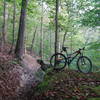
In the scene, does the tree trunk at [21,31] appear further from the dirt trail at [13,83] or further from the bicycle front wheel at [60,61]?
the bicycle front wheel at [60,61]

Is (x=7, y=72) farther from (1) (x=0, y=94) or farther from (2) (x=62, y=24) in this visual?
(2) (x=62, y=24)

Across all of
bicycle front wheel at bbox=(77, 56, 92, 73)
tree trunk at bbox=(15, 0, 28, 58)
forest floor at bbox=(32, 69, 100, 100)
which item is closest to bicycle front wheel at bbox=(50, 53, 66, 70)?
bicycle front wheel at bbox=(77, 56, 92, 73)

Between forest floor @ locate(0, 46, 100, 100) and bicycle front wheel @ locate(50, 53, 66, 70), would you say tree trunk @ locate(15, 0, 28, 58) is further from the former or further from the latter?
bicycle front wheel @ locate(50, 53, 66, 70)

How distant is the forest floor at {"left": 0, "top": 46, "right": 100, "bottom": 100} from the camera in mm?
4531

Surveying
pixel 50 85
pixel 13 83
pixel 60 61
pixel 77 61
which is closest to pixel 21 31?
pixel 60 61

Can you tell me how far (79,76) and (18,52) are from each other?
532cm

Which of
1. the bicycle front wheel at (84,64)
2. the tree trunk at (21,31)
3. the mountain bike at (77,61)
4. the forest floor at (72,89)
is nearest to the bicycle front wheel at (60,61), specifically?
the mountain bike at (77,61)

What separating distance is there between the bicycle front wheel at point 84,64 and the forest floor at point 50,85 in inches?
16.8

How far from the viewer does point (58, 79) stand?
5816 millimetres

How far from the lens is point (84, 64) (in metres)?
6.94

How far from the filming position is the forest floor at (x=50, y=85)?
4.53 metres

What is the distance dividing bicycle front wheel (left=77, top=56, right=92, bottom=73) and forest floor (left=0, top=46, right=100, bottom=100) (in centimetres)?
43

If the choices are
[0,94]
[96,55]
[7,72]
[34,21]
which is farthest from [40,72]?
[34,21]

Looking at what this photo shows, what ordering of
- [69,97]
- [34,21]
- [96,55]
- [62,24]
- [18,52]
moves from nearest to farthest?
[69,97]
[96,55]
[18,52]
[62,24]
[34,21]
